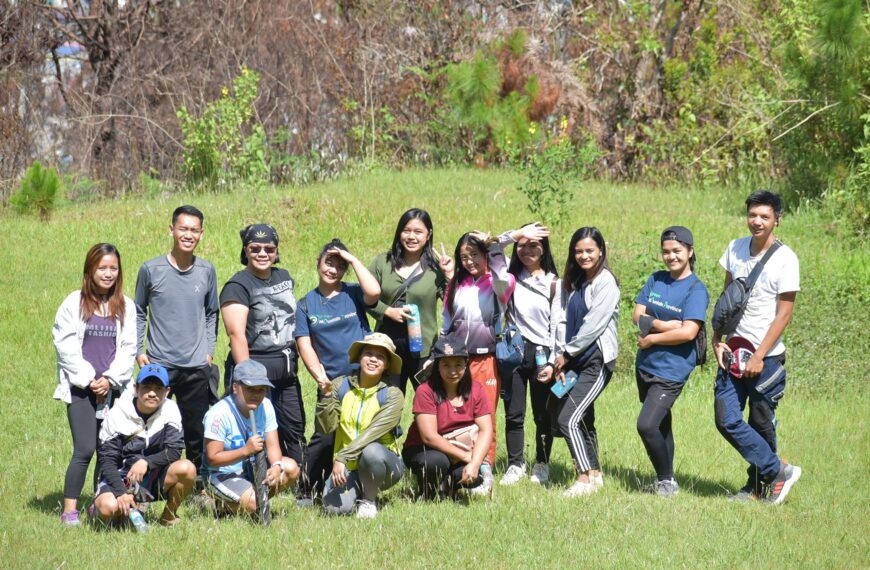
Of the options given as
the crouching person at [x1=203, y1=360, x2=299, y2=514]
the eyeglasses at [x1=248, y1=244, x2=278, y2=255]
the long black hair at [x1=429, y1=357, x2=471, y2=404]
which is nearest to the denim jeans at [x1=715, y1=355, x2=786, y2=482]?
the long black hair at [x1=429, y1=357, x2=471, y2=404]

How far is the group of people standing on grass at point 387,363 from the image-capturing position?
6.52 m

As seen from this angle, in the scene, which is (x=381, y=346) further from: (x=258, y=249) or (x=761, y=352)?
(x=761, y=352)

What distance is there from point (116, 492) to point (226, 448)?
0.69 meters

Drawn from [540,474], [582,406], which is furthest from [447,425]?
[540,474]

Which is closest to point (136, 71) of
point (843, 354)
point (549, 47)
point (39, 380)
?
point (549, 47)

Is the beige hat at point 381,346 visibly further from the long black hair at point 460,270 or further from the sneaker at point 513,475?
the sneaker at point 513,475

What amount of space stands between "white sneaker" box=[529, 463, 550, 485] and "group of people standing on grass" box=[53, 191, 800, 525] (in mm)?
18

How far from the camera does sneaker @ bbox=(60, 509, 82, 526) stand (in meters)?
6.46

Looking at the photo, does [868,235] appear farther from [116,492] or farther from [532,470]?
[116,492]

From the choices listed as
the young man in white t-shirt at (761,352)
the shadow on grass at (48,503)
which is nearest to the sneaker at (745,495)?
the young man in white t-shirt at (761,352)

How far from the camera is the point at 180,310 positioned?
704 centimetres

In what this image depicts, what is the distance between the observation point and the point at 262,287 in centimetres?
704

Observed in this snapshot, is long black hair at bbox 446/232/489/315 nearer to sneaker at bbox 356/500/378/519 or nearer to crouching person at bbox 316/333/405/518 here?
crouching person at bbox 316/333/405/518

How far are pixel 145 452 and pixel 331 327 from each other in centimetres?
146
